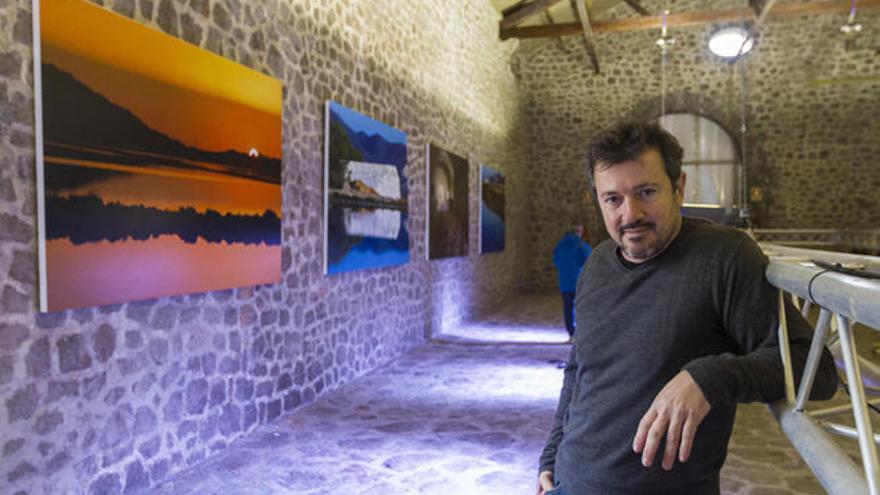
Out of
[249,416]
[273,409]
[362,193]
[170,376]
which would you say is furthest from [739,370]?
[362,193]

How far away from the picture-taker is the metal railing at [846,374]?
813mm

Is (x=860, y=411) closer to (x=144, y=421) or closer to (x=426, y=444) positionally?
(x=144, y=421)

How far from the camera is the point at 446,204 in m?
7.35

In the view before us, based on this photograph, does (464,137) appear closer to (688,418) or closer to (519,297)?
(519,297)

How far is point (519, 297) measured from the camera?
11.3 metres

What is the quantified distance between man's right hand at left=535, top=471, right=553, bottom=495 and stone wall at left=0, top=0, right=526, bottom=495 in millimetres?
1984

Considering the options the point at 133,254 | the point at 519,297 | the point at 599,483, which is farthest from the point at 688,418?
the point at 519,297

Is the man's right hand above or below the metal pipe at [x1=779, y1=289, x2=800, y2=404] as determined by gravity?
below

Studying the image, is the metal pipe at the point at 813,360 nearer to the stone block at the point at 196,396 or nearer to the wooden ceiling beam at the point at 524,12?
the stone block at the point at 196,396

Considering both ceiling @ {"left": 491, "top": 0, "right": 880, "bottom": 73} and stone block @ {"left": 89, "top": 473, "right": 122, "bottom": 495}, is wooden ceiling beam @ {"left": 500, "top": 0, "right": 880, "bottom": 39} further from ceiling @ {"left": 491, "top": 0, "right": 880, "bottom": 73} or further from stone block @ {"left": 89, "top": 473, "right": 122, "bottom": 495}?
stone block @ {"left": 89, "top": 473, "right": 122, "bottom": 495}

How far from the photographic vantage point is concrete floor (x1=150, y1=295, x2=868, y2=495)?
313cm

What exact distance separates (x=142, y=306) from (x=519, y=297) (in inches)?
348

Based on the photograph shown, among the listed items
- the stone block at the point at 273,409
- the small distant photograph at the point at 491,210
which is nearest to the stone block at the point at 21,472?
the stone block at the point at 273,409

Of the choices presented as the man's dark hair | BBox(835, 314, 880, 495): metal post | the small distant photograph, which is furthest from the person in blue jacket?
BBox(835, 314, 880, 495): metal post
